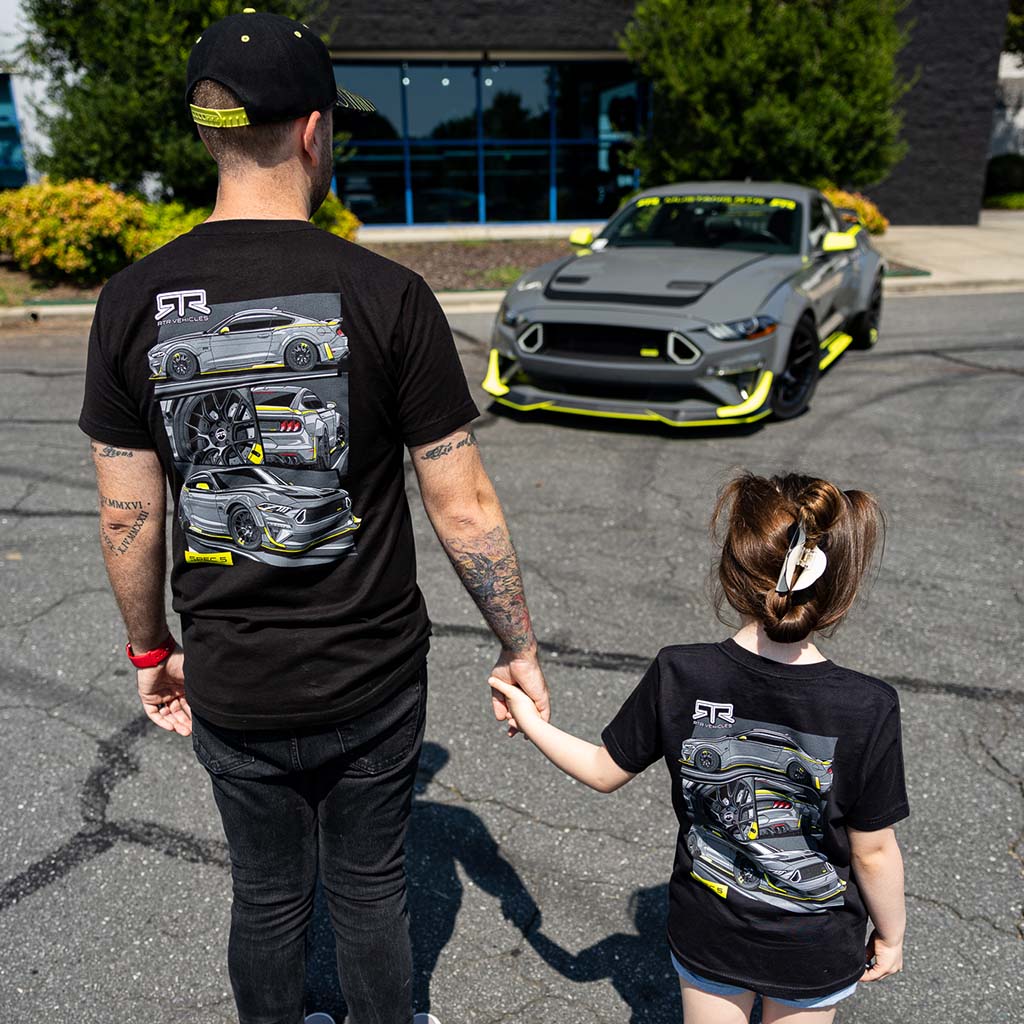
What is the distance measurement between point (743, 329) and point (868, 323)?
3074mm

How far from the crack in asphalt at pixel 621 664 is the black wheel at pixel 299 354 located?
7.85 feet

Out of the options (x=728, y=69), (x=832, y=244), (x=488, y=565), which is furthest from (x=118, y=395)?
(x=728, y=69)

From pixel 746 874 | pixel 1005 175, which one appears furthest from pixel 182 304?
pixel 1005 175

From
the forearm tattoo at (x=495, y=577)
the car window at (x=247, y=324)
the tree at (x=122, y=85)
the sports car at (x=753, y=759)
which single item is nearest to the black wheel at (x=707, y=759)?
the sports car at (x=753, y=759)

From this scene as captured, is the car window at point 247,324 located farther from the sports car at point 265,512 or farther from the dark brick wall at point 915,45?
the dark brick wall at point 915,45

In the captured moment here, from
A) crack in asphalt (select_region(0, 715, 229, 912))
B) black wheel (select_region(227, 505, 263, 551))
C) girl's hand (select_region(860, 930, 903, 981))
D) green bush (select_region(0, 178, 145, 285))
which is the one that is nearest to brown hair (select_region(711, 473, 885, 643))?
girl's hand (select_region(860, 930, 903, 981))

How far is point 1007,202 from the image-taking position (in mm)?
23266

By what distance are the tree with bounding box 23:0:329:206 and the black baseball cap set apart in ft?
35.4

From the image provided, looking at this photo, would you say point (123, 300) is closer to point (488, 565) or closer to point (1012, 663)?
point (488, 565)

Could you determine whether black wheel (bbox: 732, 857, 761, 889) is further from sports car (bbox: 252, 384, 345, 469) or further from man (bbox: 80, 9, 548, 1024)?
sports car (bbox: 252, 384, 345, 469)

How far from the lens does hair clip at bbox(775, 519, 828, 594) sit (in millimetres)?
1563

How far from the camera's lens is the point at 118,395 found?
170 centimetres

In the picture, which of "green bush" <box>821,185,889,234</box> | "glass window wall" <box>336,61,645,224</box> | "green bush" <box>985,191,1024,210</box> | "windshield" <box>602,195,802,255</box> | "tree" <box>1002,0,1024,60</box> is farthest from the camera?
"tree" <box>1002,0,1024,60</box>

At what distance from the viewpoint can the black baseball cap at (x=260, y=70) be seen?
1.59 metres
